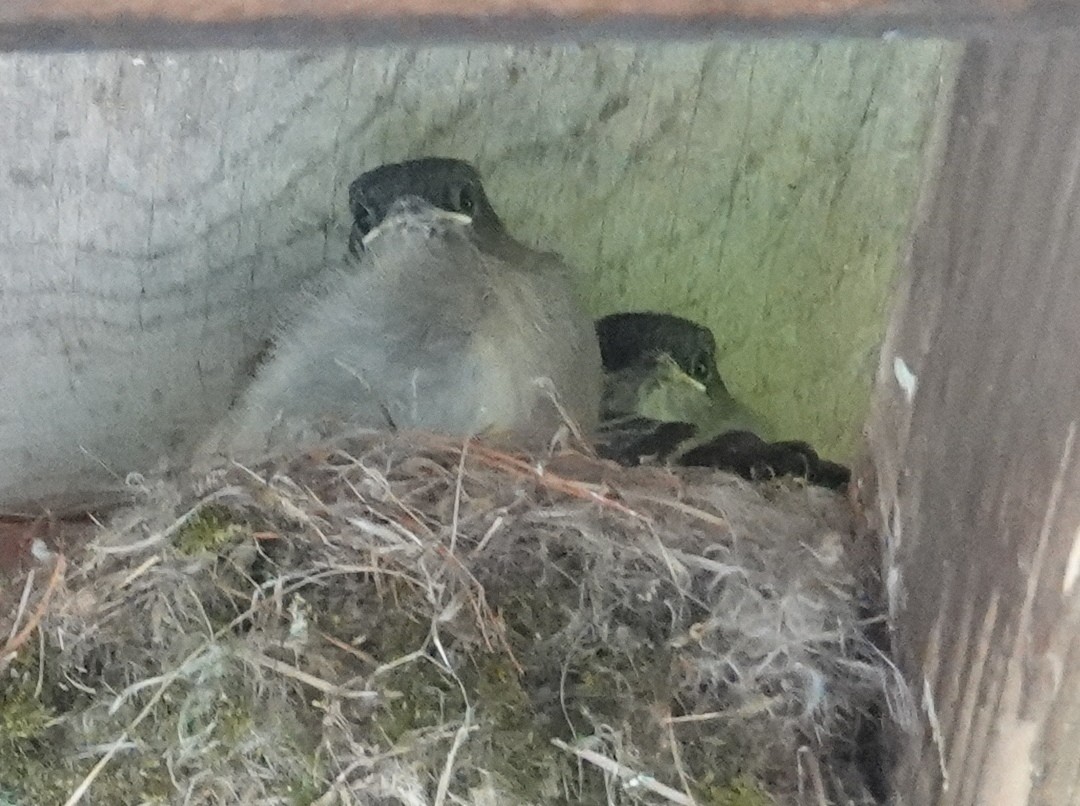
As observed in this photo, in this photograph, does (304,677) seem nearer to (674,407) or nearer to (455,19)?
(455,19)

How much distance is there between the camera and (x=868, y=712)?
2.73ft

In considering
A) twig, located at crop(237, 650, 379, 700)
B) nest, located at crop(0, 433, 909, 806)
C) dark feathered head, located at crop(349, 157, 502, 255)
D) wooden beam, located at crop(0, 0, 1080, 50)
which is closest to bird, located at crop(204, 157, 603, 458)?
dark feathered head, located at crop(349, 157, 502, 255)

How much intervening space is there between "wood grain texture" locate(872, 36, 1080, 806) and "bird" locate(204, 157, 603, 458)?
13.8 inches

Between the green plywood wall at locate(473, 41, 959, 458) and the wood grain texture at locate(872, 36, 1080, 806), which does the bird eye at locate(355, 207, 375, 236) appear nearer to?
the green plywood wall at locate(473, 41, 959, 458)

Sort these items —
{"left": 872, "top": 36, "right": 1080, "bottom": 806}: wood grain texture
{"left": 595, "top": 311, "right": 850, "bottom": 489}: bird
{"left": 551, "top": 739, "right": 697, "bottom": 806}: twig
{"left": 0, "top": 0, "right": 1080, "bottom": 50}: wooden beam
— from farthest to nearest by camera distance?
{"left": 595, "top": 311, "right": 850, "bottom": 489}: bird
{"left": 551, "top": 739, "right": 697, "bottom": 806}: twig
{"left": 872, "top": 36, "right": 1080, "bottom": 806}: wood grain texture
{"left": 0, "top": 0, "right": 1080, "bottom": 50}: wooden beam

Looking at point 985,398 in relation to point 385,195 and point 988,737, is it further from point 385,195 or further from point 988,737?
point 385,195

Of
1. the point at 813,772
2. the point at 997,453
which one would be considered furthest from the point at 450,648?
the point at 997,453

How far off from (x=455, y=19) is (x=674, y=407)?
30.4 inches

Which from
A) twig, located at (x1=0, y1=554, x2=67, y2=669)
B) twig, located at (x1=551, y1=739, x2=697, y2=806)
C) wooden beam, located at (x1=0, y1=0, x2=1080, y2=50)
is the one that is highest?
wooden beam, located at (x1=0, y1=0, x2=1080, y2=50)

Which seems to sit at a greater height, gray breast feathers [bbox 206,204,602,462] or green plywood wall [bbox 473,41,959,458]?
green plywood wall [bbox 473,41,959,458]

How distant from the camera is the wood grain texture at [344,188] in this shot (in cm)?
107

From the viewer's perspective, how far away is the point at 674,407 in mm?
1237

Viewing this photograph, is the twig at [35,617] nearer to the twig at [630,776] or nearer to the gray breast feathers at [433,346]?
the gray breast feathers at [433,346]

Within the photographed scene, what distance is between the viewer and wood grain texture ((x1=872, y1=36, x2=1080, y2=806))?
0.63 m
